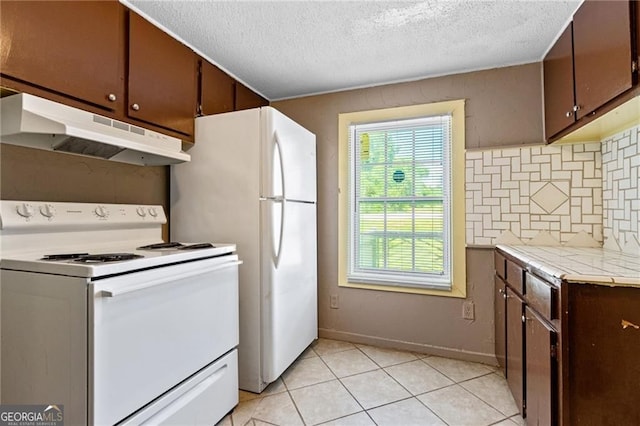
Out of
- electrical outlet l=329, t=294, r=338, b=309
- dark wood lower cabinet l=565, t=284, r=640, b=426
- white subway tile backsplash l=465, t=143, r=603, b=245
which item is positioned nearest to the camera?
Result: dark wood lower cabinet l=565, t=284, r=640, b=426

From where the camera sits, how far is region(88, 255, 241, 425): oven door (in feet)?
3.53

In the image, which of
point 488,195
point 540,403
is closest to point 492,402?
point 540,403

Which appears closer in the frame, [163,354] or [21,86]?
[21,86]

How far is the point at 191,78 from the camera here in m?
2.06

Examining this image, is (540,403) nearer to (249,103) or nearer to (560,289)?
(560,289)

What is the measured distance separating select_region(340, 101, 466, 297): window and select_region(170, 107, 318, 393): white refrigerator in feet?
2.45

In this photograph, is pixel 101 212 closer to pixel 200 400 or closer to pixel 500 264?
pixel 200 400

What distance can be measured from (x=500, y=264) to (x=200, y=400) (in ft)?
6.22

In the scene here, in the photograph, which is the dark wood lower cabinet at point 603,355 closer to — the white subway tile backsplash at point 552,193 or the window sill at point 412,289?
the white subway tile backsplash at point 552,193

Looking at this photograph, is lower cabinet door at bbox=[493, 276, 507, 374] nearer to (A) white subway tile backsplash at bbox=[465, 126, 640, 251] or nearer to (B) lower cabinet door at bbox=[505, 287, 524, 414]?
(B) lower cabinet door at bbox=[505, 287, 524, 414]

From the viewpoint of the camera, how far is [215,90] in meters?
2.28

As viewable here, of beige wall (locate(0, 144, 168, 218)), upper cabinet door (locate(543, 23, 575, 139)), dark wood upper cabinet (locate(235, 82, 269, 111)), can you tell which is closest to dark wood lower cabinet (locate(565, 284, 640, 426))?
upper cabinet door (locate(543, 23, 575, 139))

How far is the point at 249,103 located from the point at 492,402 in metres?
2.71

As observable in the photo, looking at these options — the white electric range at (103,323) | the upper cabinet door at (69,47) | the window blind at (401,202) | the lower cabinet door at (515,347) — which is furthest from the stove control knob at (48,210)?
the lower cabinet door at (515,347)
